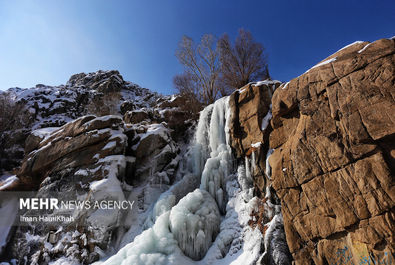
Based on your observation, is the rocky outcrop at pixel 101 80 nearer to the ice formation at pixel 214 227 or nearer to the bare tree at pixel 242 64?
the bare tree at pixel 242 64

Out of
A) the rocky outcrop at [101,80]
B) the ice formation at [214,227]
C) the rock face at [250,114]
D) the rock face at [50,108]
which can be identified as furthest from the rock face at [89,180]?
the rocky outcrop at [101,80]

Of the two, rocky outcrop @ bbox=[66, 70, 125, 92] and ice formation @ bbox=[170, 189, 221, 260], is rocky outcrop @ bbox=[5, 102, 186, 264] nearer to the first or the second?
ice formation @ bbox=[170, 189, 221, 260]

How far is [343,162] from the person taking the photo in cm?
458

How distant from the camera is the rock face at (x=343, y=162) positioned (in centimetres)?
410

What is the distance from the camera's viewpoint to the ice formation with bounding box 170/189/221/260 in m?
6.82

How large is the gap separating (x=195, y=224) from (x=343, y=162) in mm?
4592

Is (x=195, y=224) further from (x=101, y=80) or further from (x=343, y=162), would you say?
(x=101, y=80)

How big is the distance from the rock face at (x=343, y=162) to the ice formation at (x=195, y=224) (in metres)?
2.62

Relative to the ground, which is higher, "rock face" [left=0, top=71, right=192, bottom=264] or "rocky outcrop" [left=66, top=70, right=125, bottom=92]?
"rocky outcrop" [left=66, top=70, right=125, bottom=92]

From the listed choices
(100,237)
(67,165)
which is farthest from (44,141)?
(100,237)

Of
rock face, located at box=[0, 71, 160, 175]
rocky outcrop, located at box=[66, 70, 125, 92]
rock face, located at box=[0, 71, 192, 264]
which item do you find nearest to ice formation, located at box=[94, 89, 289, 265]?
rock face, located at box=[0, 71, 192, 264]

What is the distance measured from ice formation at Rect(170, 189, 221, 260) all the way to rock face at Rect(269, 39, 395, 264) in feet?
8.61

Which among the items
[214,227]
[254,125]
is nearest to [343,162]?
[254,125]

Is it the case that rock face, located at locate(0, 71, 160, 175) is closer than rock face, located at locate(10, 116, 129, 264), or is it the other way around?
rock face, located at locate(10, 116, 129, 264)
